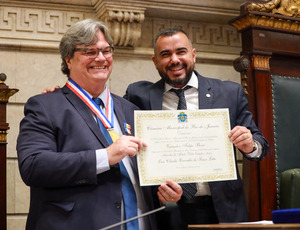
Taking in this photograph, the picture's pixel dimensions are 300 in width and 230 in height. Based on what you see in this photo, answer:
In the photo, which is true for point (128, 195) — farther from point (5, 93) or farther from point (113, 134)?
point (5, 93)

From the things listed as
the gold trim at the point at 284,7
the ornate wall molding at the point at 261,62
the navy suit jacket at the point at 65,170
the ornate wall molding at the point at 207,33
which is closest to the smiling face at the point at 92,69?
the navy suit jacket at the point at 65,170

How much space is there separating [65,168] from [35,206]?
0.23 metres

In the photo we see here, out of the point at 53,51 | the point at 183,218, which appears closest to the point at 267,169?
the point at 183,218

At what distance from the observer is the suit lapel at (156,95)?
7.98 feet

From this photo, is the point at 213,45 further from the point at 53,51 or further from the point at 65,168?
the point at 65,168

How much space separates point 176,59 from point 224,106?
0.32 meters

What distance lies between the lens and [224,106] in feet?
7.91

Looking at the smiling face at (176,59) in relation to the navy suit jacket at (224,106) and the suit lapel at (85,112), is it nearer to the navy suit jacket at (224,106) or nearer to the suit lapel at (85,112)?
the navy suit jacket at (224,106)

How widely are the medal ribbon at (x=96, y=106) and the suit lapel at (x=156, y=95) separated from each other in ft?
1.11

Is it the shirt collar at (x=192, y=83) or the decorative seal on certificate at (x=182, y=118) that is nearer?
the decorative seal on certificate at (x=182, y=118)

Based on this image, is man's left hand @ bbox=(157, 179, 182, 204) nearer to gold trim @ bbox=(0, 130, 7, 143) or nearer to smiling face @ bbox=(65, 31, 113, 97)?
smiling face @ bbox=(65, 31, 113, 97)

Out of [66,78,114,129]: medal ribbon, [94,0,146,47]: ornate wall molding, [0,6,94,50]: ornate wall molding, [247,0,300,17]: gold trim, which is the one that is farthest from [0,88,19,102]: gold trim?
[247,0,300,17]: gold trim

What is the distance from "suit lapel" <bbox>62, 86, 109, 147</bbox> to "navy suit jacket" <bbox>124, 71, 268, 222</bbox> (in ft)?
1.50

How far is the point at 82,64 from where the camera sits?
2.07 metres
